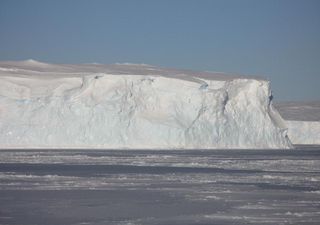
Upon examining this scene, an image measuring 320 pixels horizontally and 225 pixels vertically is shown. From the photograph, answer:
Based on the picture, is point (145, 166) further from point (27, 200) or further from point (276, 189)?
point (27, 200)

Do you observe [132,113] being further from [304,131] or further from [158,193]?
[304,131]

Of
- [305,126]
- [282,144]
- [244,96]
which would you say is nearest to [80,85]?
[244,96]

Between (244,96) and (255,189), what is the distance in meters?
27.8

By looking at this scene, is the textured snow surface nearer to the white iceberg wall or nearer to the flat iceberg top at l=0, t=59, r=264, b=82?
the white iceberg wall

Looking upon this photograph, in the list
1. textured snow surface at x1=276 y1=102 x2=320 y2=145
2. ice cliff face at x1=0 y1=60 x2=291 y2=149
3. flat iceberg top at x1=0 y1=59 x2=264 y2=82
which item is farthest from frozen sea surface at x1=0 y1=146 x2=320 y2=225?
textured snow surface at x1=276 y1=102 x2=320 y2=145

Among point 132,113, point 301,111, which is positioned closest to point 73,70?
point 132,113

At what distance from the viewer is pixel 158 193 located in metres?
22.6

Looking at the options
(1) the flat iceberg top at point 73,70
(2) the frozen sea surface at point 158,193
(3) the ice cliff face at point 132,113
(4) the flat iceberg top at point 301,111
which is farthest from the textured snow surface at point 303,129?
(2) the frozen sea surface at point 158,193

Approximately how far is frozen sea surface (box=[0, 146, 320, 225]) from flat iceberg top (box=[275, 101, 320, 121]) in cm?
5029

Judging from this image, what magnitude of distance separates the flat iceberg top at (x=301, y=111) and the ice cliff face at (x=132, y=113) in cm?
3362

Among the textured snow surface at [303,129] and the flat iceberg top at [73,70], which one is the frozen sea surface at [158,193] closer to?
the flat iceberg top at [73,70]

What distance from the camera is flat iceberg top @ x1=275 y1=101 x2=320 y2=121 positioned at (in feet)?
281

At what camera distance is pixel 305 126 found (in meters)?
71.5

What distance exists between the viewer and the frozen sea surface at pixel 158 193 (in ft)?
57.8
